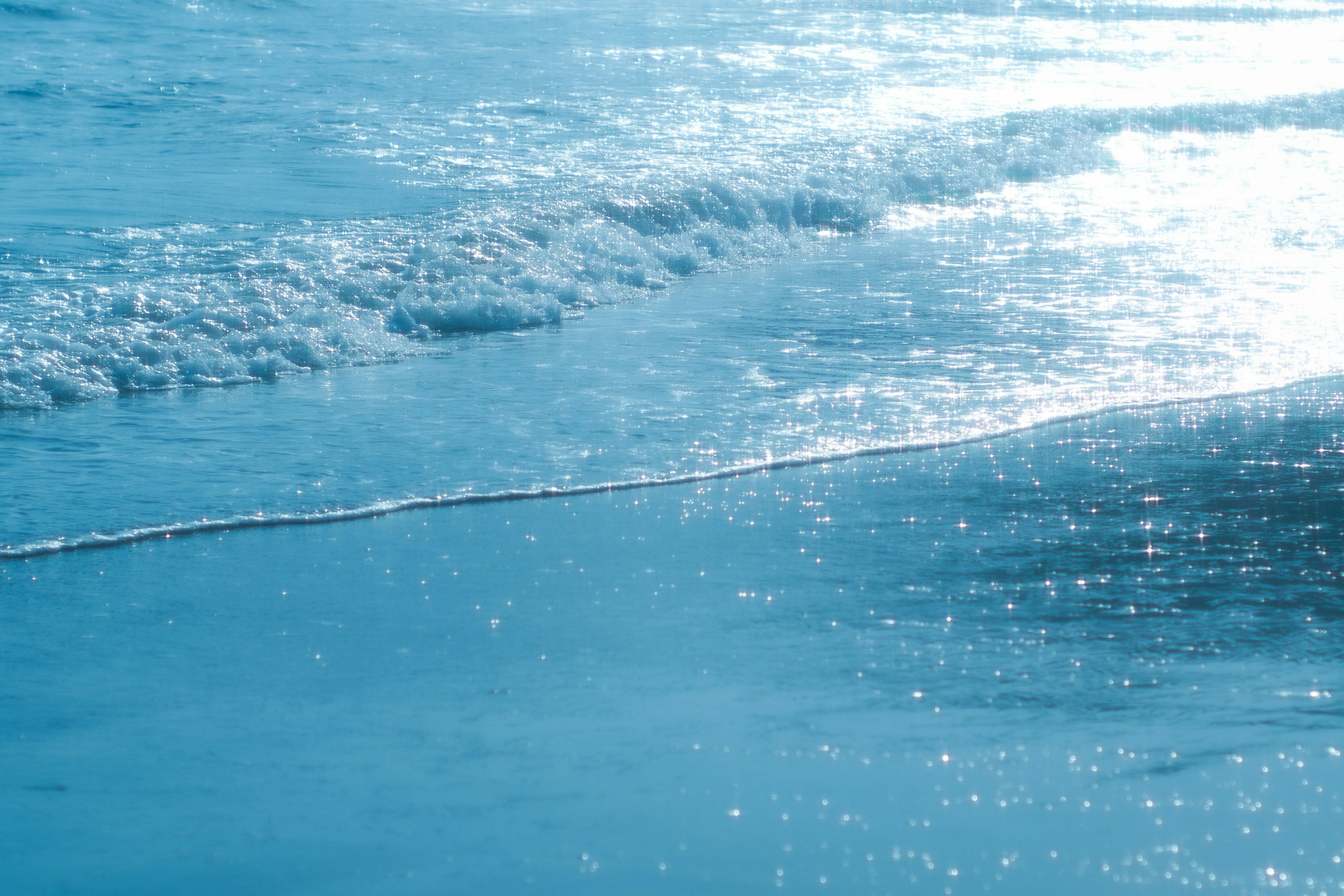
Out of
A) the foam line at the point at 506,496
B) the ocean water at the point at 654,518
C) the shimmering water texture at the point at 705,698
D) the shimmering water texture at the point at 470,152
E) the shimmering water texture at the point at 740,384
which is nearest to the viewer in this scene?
the shimmering water texture at the point at 705,698

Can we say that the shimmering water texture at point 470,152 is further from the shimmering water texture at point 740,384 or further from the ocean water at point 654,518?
the shimmering water texture at point 740,384

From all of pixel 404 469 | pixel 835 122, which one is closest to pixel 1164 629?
pixel 404 469

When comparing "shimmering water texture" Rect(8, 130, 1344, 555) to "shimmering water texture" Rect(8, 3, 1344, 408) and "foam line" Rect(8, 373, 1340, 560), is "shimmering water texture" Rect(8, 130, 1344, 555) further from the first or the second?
"shimmering water texture" Rect(8, 3, 1344, 408)

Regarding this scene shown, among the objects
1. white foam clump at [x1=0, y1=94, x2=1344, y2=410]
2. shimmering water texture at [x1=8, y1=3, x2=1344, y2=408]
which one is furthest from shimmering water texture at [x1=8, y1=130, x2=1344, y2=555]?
shimmering water texture at [x1=8, y1=3, x2=1344, y2=408]

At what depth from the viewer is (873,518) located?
441 centimetres

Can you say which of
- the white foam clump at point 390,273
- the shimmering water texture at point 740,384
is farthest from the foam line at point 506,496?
the white foam clump at point 390,273

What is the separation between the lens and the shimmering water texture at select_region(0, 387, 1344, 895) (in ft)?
8.21

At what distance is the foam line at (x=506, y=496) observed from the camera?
4.12m

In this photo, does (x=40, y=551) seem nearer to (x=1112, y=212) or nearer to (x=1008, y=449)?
(x=1008, y=449)

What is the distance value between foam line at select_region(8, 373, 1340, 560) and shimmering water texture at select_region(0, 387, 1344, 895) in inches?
2.5

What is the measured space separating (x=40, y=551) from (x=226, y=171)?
7785mm

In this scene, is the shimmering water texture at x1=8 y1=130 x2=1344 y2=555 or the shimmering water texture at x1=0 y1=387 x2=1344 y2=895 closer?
the shimmering water texture at x1=0 y1=387 x2=1344 y2=895

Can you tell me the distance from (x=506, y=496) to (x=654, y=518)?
0.55 metres

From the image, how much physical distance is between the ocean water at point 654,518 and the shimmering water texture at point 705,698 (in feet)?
0.05
